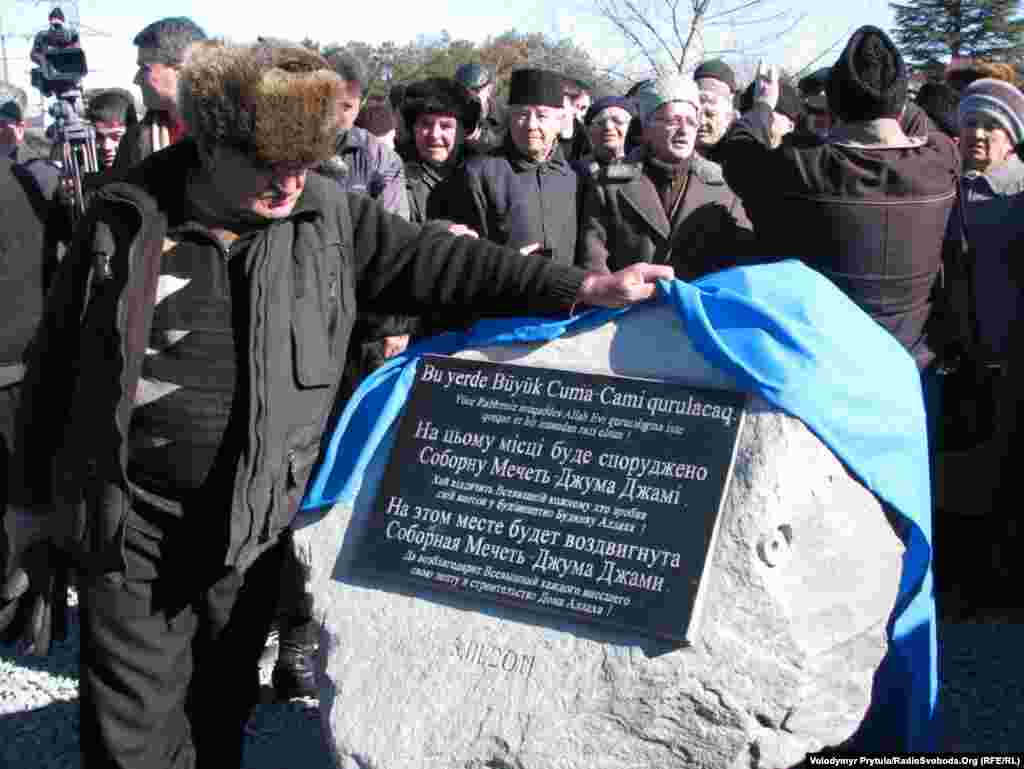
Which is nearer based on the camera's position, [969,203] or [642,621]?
[642,621]

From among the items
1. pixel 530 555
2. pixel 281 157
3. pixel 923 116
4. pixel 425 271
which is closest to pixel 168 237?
pixel 281 157

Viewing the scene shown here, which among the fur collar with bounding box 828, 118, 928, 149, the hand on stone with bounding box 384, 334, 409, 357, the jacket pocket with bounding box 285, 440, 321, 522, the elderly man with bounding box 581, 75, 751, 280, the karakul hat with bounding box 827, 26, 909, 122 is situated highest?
the karakul hat with bounding box 827, 26, 909, 122

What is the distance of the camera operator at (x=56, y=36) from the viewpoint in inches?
208

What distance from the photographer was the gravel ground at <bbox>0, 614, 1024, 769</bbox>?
12.6 feet

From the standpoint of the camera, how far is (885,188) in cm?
369

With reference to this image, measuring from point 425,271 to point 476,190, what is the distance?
1.95m

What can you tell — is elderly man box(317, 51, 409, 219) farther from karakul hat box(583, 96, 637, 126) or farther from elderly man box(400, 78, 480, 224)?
karakul hat box(583, 96, 637, 126)

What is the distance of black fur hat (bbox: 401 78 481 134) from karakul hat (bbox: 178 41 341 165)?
10.0 feet

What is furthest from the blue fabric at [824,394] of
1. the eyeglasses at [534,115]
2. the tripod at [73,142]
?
the tripod at [73,142]

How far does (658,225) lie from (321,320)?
191cm

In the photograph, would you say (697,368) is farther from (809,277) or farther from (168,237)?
(168,237)

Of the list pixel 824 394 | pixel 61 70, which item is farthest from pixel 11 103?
pixel 824 394

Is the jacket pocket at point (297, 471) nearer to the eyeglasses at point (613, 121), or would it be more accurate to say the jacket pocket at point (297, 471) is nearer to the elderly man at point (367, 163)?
the elderly man at point (367, 163)

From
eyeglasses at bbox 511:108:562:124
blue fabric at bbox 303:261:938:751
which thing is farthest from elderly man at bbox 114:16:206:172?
blue fabric at bbox 303:261:938:751
